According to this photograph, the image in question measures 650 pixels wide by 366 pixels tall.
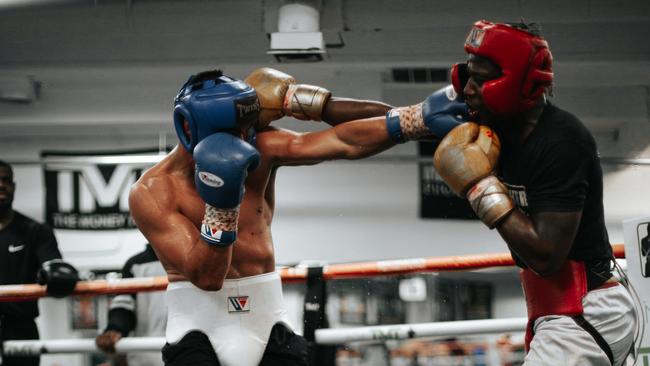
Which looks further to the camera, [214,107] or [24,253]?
[24,253]

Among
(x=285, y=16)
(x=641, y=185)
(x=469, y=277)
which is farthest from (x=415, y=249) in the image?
(x=285, y=16)

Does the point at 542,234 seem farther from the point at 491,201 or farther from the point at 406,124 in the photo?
the point at 406,124

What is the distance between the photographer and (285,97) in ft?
8.66

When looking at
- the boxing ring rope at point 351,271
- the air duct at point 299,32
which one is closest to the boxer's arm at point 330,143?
the boxing ring rope at point 351,271

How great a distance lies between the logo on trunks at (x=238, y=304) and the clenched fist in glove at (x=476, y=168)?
0.87 meters

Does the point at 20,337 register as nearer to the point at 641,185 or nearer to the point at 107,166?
the point at 107,166

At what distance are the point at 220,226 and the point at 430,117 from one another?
2.26 feet

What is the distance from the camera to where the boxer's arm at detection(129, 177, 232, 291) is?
7.84ft

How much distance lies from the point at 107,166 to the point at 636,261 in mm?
5243

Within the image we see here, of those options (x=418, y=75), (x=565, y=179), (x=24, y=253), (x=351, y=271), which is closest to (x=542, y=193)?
(x=565, y=179)

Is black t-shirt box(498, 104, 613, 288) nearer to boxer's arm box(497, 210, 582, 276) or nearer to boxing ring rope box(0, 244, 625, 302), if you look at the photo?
boxer's arm box(497, 210, 582, 276)

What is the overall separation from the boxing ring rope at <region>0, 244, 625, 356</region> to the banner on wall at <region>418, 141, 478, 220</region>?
378cm

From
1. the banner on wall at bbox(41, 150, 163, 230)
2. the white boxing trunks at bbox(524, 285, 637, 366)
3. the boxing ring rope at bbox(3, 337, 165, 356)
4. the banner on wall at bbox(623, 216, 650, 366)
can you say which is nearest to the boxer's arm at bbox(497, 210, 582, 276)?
the white boxing trunks at bbox(524, 285, 637, 366)

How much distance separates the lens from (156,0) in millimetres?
6555
